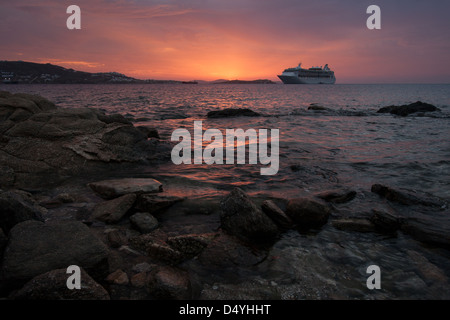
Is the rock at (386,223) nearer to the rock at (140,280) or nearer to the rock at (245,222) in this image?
the rock at (245,222)

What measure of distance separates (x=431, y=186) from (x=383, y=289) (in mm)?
4874

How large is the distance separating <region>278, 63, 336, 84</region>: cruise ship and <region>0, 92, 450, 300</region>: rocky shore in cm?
16018

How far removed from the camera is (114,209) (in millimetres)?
4488

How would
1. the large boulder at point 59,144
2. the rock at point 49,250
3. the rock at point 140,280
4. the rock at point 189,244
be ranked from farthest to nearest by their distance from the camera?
the large boulder at point 59,144
the rock at point 189,244
the rock at point 140,280
the rock at point 49,250

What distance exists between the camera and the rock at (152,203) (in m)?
4.70

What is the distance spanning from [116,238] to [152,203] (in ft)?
3.40

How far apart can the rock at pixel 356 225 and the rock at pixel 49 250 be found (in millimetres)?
3756

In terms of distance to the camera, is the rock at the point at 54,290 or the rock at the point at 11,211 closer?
the rock at the point at 54,290

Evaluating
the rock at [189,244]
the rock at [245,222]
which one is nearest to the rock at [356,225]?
the rock at [245,222]

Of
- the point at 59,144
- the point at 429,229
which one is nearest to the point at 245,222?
the point at 429,229

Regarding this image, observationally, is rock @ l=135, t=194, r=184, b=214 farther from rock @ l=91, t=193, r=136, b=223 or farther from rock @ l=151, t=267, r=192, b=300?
rock @ l=151, t=267, r=192, b=300

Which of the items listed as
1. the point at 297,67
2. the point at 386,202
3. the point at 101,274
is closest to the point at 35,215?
the point at 101,274
